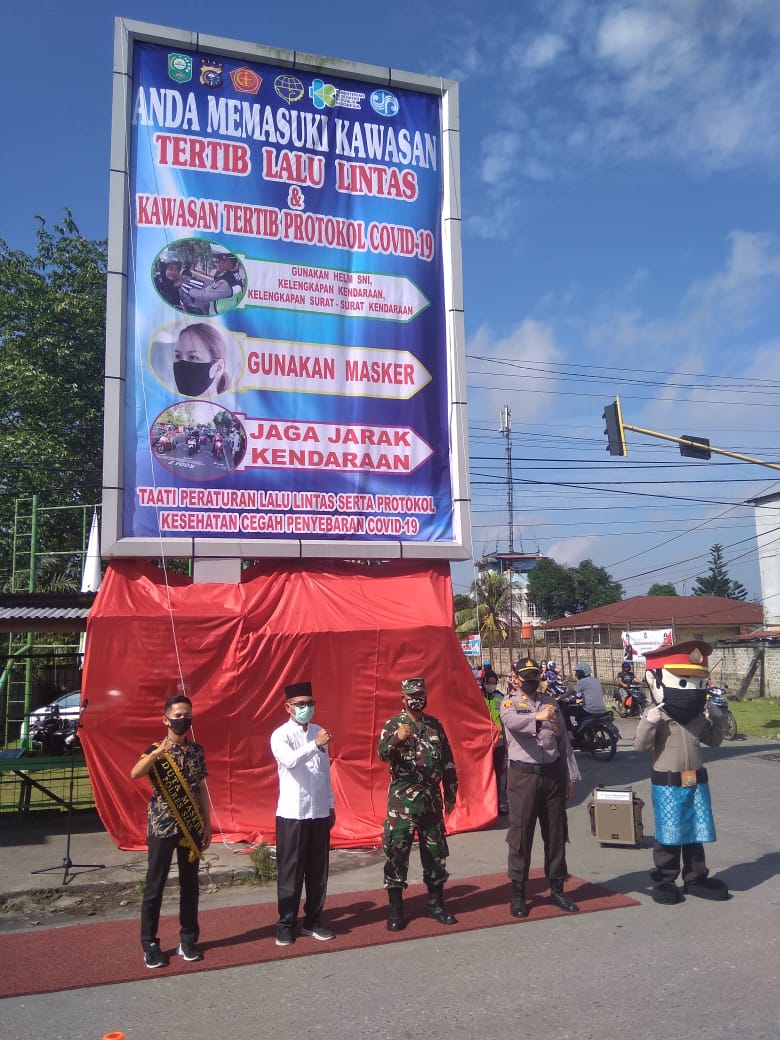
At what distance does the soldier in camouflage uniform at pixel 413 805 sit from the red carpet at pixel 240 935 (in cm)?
25

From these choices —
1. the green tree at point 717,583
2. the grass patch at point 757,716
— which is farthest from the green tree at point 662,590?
the grass patch at point 757,716

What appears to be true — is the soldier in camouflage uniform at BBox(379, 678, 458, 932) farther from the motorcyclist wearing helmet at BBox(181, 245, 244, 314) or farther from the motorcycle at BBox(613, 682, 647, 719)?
the motorcycle at BBox(613, 682, 647, 719)

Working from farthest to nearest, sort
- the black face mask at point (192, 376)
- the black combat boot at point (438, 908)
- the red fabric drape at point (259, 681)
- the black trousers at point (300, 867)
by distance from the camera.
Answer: the black face mask at point (192, 376) → the red fabric drape at point (259, 681) → the black combat boot at point (438, 908) → the black trousers at point (300, 867)

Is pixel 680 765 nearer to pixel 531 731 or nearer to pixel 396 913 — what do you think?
pixel 531 731

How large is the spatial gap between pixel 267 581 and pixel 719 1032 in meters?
6.48

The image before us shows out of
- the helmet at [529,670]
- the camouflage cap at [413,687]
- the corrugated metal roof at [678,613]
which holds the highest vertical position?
the corrugated metal roof at [678,613]

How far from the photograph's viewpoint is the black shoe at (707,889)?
6.29 m

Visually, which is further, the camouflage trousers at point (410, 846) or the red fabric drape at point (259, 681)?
the red fabric drape at point (259, 681)

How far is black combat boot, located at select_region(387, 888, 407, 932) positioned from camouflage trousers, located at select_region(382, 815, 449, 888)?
0.21 feet

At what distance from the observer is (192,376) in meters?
9.80

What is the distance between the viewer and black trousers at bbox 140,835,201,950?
17.1 feet

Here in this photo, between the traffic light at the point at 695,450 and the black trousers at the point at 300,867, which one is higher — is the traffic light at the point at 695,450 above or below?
above

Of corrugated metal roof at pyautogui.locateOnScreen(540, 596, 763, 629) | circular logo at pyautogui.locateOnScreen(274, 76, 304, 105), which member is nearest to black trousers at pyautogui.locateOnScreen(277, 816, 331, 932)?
circular logo at pyautogui.locateOnScreen(274, 76, 304, 105)

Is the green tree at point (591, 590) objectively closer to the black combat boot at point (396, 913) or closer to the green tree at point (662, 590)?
the green tree at point (662, 590)
